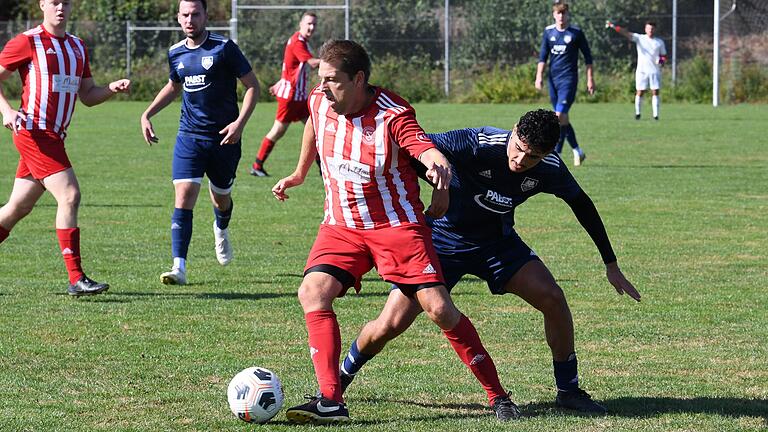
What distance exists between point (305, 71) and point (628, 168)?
4.70 metres

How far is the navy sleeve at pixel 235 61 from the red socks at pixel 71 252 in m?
1.67

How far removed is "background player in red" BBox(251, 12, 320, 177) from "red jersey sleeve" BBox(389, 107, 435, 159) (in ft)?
36.2

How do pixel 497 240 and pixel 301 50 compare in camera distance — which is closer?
pixel 497 240

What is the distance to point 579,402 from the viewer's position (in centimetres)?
550

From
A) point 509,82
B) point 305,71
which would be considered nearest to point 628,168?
→ point 305,71

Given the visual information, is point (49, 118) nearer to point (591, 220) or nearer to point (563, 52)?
point (591, 220)

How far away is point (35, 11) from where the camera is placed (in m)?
48.4

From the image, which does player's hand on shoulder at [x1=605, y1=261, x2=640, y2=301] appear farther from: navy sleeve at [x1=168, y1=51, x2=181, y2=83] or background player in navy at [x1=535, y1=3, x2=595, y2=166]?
background player in navy at [x1=535, y1=3, x2=595, y2=166]

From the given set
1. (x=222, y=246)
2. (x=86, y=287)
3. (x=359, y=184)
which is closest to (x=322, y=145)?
(x=359, y=184)

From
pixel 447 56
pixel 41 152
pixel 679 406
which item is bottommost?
pixel 679 406

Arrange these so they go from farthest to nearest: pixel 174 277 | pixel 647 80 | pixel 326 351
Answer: pixel 647 80 → pixel 174 277 → pixel 326 351

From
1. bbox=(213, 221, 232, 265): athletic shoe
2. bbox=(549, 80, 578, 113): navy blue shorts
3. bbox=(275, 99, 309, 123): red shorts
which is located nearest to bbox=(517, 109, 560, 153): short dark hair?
bbox=(213, 221, 232, 265): athletic shoe

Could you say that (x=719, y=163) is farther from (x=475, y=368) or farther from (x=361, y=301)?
(x=475, y=368)

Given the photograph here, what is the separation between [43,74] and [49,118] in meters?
0.30
